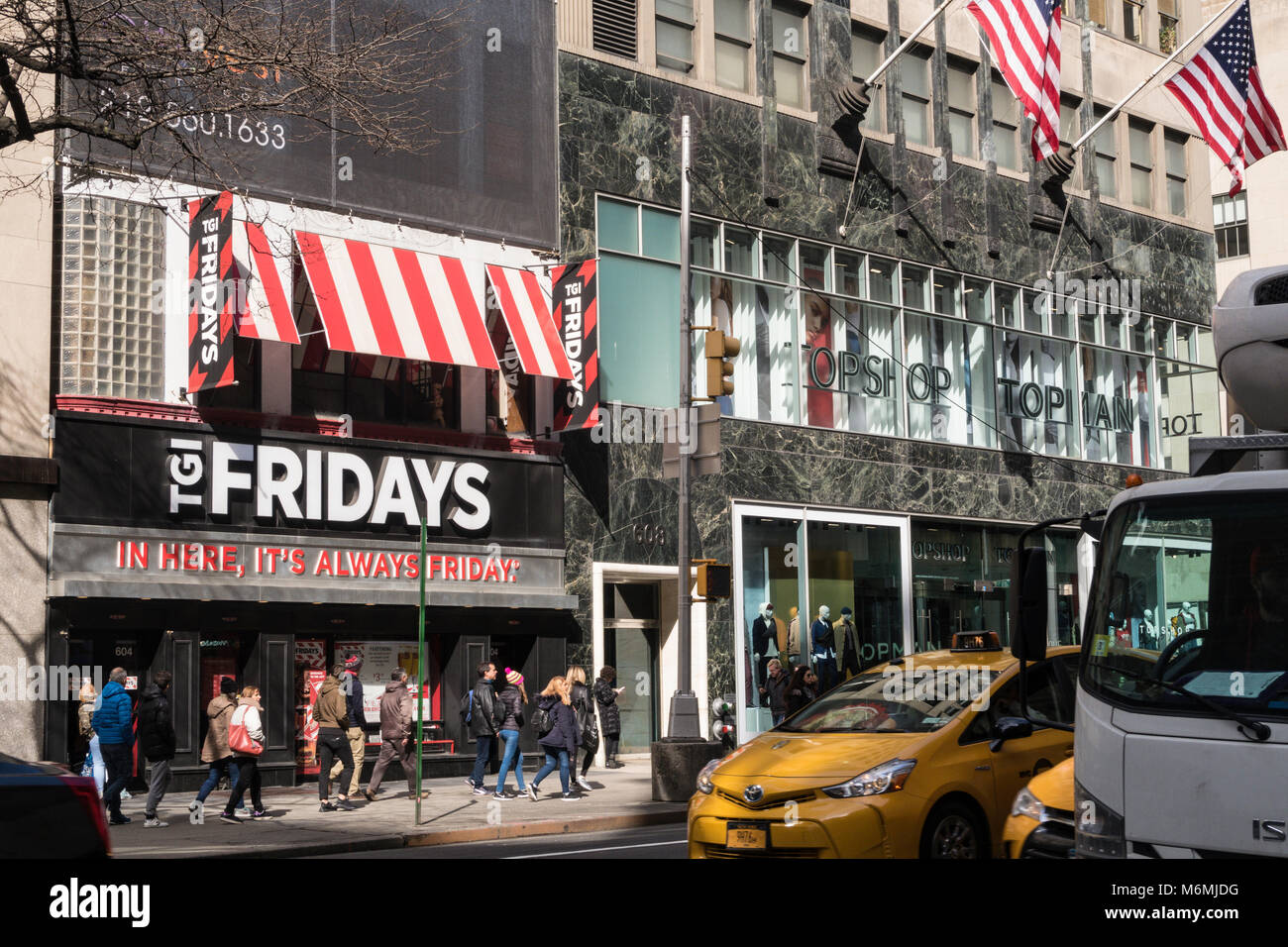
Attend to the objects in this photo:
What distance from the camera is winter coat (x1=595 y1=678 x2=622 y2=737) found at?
2356 cm

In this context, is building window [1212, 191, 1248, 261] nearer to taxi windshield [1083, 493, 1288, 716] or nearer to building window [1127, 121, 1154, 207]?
building window [1127, 121, 1154, 207]

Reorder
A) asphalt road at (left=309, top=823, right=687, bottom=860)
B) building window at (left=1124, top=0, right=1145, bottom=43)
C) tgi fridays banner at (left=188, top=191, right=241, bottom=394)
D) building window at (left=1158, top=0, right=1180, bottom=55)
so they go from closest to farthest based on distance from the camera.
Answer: asphalt road at (left=309, top=823, right=687, bottom=860)
tgi fridays banner at (left=188, top=191, right=241, bottom=394)
building window at (left=1124, top=0, right=1145, bottom=43)
building window at (left=1158, top=0, right=1180, bottom=55)

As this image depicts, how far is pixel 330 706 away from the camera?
1844cm

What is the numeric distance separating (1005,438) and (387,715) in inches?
766

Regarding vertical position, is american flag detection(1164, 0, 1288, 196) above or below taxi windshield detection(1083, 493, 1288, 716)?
above

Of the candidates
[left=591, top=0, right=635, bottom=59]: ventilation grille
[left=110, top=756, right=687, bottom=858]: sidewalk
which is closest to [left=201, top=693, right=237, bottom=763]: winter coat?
[left=110, top=756, right=687, bottom=858]: sidewalk

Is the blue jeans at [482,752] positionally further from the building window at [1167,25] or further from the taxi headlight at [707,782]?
the building window at [1167,25]

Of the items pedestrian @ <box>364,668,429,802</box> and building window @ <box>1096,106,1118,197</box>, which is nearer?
pedestrian @ <box>364,668,429,802</box>

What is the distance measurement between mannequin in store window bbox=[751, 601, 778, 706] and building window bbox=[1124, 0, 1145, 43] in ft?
69.7

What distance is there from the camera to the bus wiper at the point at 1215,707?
5.86 m

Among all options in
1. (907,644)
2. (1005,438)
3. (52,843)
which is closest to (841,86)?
(1005,438)

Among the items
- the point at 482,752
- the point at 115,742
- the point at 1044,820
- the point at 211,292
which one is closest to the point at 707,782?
the point at 1044,820

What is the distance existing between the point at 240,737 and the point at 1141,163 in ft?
101
